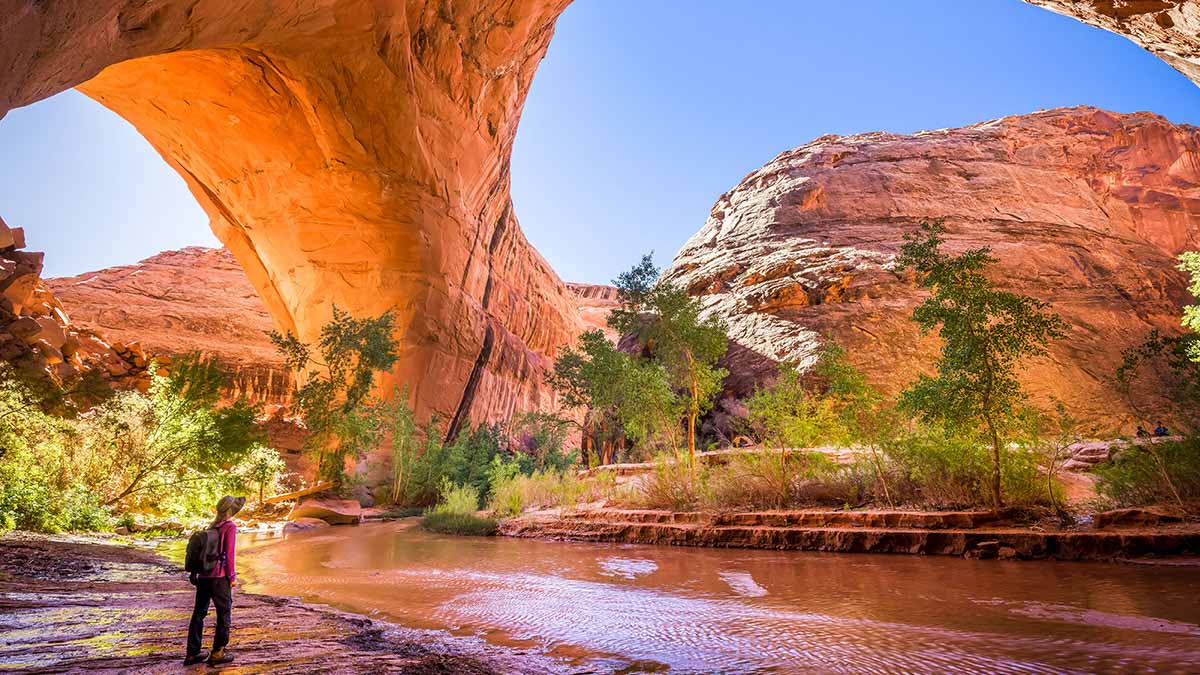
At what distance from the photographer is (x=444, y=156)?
25219 millimetres

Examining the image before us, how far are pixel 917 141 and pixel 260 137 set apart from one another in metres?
35.9

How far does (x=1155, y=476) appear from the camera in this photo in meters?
8.22

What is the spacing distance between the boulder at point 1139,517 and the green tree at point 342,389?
64.8ft

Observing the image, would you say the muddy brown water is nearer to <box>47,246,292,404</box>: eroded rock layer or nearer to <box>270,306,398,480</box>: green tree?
<box>270,306,398,480</box>: green tree

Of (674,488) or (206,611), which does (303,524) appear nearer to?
(674,488)

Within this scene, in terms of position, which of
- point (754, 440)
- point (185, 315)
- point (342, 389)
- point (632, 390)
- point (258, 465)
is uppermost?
point (185, 315)

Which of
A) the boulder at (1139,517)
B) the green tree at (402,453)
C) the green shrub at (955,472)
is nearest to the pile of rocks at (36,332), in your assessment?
the green tree at (402,453)

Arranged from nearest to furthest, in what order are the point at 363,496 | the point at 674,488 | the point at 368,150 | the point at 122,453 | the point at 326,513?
the point at 122,453 → the point at 674,488 → the point at 326,513 → the point at 363,496 → the point at 368,150

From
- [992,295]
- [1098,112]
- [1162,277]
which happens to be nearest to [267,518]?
[992,295]

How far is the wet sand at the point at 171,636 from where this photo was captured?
8.80 ft

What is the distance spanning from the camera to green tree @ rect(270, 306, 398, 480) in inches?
787

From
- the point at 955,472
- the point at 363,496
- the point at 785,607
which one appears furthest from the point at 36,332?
the point at 955,472

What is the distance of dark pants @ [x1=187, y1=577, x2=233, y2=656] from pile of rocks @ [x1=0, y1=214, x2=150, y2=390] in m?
14.9

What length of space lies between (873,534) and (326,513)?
14551 mm
